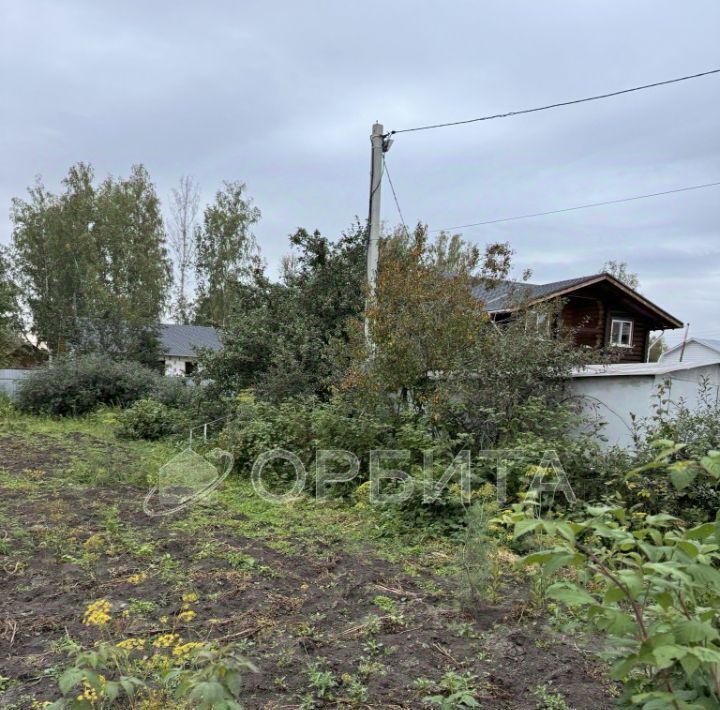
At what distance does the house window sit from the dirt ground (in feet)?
47.1

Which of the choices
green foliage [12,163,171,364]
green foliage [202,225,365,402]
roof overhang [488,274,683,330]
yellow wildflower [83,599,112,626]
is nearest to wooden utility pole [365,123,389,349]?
green foliage [202,225,365,402]

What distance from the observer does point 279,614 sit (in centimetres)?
281

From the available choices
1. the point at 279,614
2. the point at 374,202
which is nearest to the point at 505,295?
the point at 374,202

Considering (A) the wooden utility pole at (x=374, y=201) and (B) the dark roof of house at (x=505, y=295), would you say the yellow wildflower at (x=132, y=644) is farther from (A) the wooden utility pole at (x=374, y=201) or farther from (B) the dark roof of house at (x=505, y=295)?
(A) the wooden utility pole at (x=374, y=201)

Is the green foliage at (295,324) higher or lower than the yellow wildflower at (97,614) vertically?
higher

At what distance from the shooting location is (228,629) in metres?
2.63

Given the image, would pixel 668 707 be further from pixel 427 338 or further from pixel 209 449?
pixel 209 449

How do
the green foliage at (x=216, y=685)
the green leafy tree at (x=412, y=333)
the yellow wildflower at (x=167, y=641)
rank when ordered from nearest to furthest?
the green foliage at (x=216, y=685) → the yellow wildflower at (x=167, y=641) → the green leafy tree at (x=412, y=333)

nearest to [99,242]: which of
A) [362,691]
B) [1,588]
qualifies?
[1,588]

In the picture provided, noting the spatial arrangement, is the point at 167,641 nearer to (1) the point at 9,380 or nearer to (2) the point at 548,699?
(2) the point at 548,699

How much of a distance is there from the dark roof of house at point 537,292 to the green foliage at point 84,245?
16959 millimetres

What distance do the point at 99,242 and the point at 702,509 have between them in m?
27.0

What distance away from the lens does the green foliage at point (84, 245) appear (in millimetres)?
25688

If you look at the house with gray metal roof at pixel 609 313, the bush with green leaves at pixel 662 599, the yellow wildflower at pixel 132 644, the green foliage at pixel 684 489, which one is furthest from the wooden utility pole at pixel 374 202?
the house with gray metal roof at pixel 609 313
